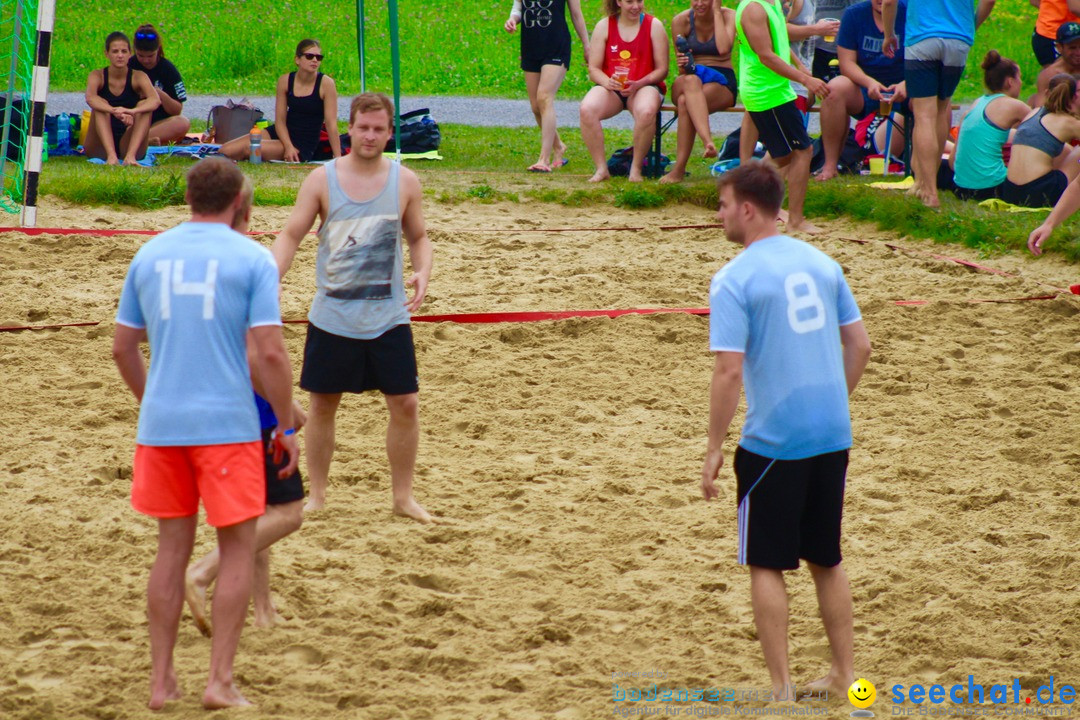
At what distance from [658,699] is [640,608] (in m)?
0.65

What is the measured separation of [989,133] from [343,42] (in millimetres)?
16523

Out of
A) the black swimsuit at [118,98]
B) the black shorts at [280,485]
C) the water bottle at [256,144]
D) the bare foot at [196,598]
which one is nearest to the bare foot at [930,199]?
the water bottle at [256,144]

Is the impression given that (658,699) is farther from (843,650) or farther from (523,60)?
(523,60)

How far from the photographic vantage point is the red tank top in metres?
11.5

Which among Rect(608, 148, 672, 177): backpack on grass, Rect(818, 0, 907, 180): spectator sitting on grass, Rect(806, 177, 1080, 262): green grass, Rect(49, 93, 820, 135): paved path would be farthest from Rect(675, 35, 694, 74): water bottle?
Rect(49, 93, 820, 135): paved path

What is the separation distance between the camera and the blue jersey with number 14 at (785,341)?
133 inches

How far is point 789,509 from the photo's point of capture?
11.3 feet

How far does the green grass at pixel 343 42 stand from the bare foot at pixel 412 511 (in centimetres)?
1499

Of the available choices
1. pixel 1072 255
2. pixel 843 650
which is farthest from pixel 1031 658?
pixel 1072 255

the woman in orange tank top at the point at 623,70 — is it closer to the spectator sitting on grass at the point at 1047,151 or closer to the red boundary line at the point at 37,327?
the spectator sitting on grass at the point at 1047,151

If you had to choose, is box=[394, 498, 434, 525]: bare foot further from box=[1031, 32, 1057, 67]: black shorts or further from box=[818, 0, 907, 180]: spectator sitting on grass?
box=[1031, 32, 1057, 67]: black shorts

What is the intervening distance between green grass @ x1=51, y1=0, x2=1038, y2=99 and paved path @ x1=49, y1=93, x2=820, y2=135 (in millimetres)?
956

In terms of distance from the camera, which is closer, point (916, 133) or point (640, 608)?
point (640, 608)

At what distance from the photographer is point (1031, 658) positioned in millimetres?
3799
